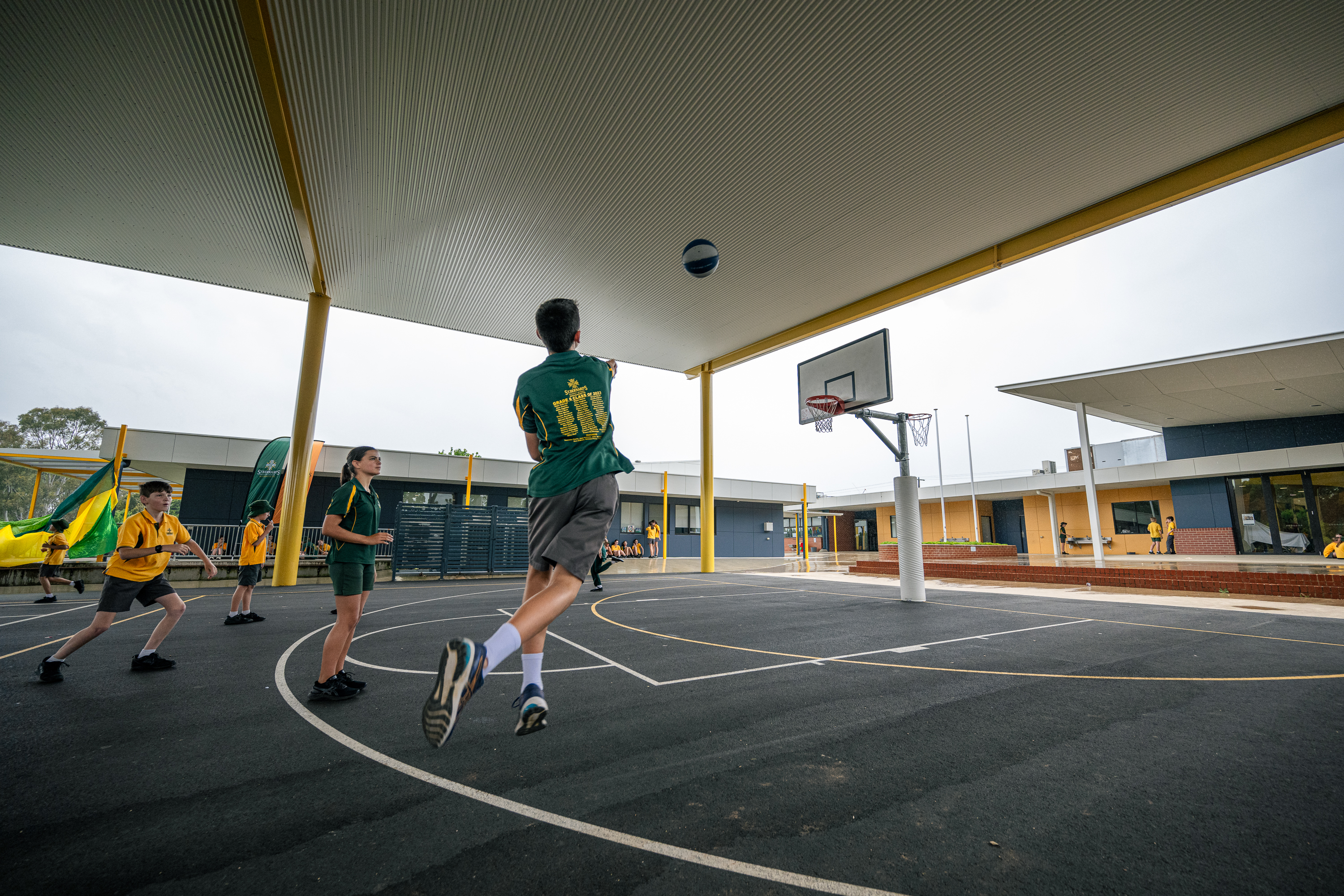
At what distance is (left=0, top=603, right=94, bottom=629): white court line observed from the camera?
659cm

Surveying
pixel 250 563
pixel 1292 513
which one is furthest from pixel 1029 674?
pixel 1292 513

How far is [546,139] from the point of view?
8688 millimetres

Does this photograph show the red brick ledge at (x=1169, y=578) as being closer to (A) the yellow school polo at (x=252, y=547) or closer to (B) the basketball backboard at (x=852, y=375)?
(B) the basketball backboard at (x=852, y=375)

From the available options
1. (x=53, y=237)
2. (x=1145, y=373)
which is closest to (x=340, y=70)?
(x=53, y=237)

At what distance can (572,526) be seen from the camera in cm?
237

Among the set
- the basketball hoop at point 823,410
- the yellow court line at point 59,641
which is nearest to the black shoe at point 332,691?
the yellow court line at point 59,641

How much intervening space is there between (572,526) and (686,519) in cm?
2568

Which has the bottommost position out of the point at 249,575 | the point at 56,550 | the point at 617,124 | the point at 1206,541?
the point at 249,575

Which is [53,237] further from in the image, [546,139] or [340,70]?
[546,139]

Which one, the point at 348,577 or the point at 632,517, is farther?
the point at 632,517

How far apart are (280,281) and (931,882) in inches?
625

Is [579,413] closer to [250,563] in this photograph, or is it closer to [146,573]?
[146,573]

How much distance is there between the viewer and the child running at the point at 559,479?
223 centimetres

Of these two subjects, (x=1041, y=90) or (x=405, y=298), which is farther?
(x=405, y=298)
